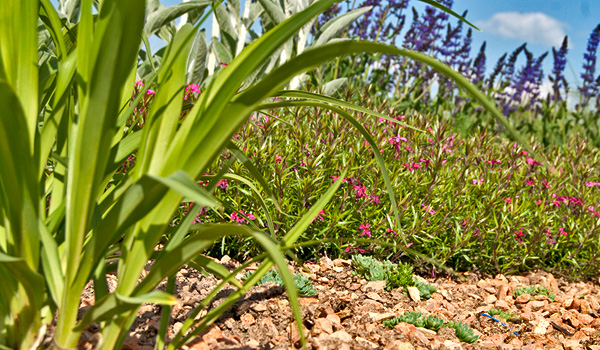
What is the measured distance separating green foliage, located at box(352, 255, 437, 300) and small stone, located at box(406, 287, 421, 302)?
0.10 ft

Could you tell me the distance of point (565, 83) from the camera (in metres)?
9.06

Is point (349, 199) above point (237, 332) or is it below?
above

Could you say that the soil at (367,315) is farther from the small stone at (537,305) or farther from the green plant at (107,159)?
the green plant at (107,159)

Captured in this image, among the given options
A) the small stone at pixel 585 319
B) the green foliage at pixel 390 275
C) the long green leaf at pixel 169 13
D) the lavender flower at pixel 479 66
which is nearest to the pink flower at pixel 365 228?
the green foliage at pixel 390 275

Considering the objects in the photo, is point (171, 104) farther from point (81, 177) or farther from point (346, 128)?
point (346, 128)

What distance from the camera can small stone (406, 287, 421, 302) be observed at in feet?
9.07

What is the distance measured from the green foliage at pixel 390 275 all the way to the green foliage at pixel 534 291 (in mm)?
677

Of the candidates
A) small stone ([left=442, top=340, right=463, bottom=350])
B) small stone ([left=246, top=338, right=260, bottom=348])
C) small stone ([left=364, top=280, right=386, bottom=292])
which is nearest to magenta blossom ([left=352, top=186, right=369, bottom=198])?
small stone ([left=364, top=280, right=386, bottom=292])

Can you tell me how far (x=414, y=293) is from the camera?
2.78 meters

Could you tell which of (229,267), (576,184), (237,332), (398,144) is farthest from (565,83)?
(237,332)

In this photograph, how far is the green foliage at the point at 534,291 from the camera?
3182mm

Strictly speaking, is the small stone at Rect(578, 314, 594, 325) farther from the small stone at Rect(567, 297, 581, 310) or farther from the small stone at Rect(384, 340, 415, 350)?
the small stone at Rect(384, 340, 415, 350)

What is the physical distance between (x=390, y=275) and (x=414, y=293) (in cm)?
17

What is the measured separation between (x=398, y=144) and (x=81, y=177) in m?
2.55
